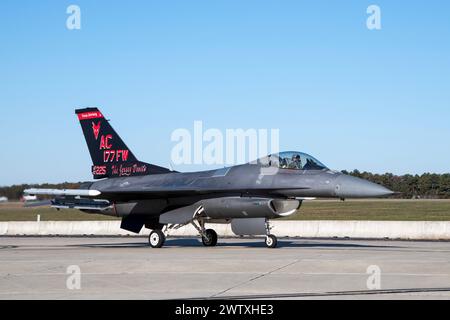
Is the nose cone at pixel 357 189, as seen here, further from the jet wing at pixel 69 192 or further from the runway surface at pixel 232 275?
the jet wing at pixel 69 192

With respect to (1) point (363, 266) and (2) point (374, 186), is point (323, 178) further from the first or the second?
(1) point (363, 266)

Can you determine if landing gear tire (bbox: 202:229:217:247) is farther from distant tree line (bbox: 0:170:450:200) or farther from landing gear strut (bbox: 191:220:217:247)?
distant tree line (bbox: 0:170:450:200)

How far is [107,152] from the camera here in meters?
26.3

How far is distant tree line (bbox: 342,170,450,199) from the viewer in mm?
101562

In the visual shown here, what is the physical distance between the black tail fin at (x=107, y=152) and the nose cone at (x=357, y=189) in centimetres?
771

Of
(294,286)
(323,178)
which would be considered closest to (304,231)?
(323,178)

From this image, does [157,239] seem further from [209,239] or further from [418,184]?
[418,184]

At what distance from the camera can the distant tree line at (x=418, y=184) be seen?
10156 cm

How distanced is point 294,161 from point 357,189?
2.51 m

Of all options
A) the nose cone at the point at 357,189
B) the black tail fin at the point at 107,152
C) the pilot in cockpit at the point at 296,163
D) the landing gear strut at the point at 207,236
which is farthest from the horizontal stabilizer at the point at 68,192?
the nose cone at the point at 357,189

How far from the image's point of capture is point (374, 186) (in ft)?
65.5
